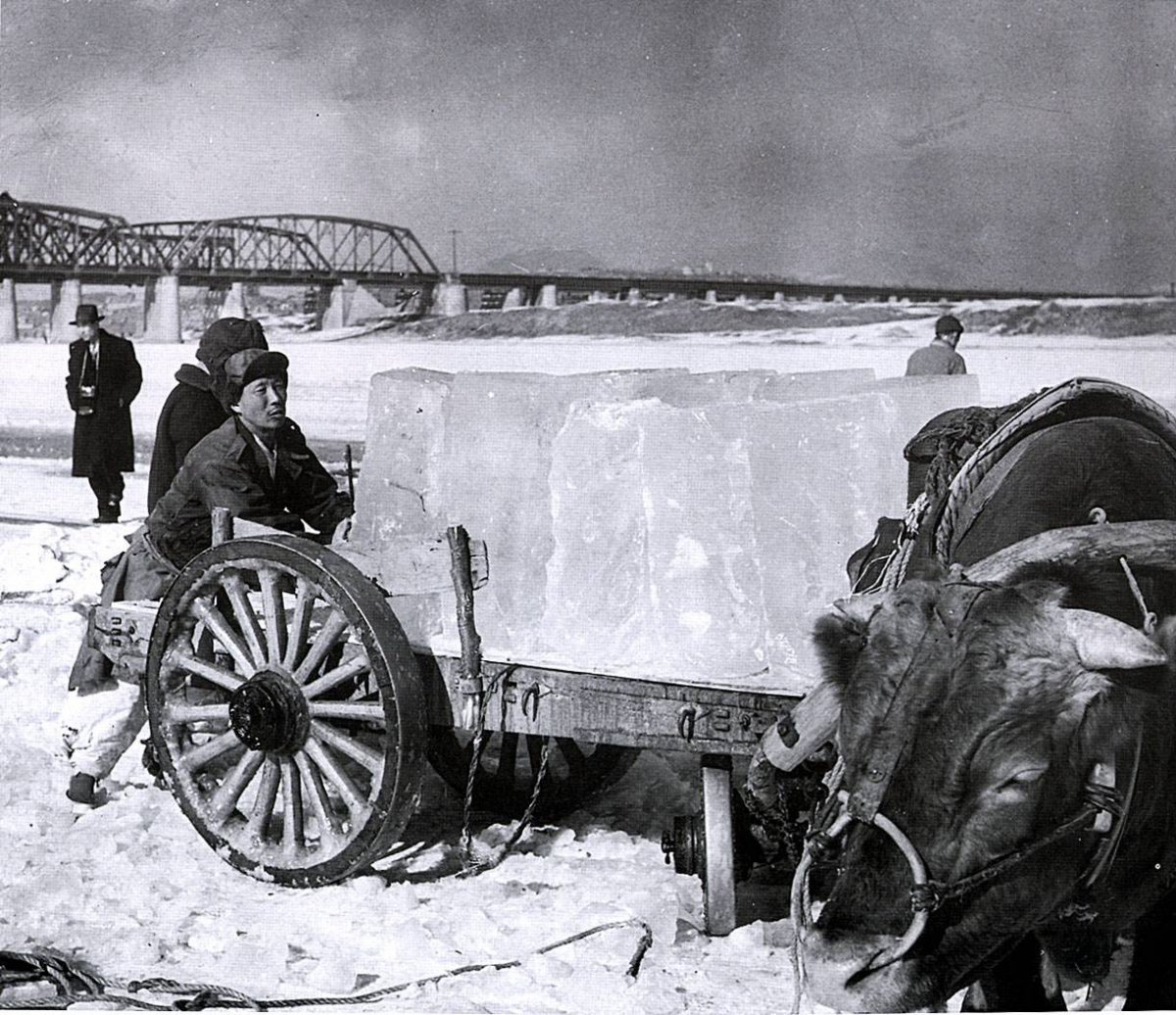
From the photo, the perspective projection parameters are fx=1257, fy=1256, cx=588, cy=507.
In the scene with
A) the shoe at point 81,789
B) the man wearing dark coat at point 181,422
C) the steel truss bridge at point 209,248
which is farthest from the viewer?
the man wearing dark coat at point 181,422

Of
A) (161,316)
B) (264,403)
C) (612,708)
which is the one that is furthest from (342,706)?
(161,316)

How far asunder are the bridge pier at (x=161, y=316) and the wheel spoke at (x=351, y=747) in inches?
97.5

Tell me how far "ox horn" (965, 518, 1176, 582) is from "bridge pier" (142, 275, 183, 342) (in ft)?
13.1

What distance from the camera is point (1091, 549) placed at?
177 cm

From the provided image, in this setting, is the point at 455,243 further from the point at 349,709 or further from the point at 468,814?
the point at 468,814

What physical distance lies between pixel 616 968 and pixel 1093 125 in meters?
2.82

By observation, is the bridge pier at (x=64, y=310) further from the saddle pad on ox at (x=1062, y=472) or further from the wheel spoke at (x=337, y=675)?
the saddle pad on ox at (x=1062, y=472)

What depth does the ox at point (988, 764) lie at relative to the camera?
1.61 metres

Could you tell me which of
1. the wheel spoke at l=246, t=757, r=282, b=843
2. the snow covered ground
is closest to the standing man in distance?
the snow covered ground

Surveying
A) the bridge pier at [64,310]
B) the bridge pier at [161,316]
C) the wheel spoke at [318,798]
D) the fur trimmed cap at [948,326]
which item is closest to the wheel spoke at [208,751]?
the wheel spoke at [318,798]

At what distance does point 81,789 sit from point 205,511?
0.89 meters

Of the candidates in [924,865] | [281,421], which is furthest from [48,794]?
[924,865]

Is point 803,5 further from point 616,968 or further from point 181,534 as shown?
point 616,968

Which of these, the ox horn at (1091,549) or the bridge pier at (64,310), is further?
the bridge pier at (64,310)
